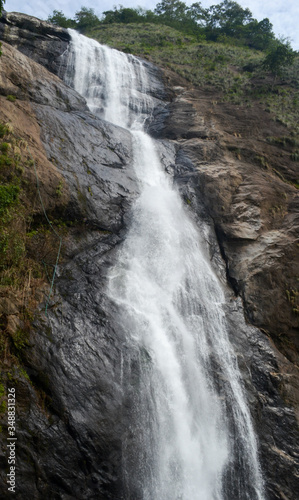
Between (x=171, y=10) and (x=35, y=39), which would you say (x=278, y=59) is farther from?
(x=171, y=10)

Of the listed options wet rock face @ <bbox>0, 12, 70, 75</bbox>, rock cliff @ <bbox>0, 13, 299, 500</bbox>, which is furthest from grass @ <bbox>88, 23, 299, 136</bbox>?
wet rock face @ <bbox>0, 12, 70, 75</bbox>

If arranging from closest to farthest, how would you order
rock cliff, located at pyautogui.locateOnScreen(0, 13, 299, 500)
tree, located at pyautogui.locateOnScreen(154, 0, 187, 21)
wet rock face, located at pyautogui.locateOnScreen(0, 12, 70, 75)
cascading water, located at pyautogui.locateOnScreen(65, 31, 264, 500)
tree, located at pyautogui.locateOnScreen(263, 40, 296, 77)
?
1. rock cliff, located at pyautogui.locateOnScreen(0, 13, 299, 500)
2. cascading water, located at pyautogui.locateOnScreen(65, 31, 264, 500)
3. wet rock face, located at pyautogui.locateOnScreen(0, 12, 70, 75)
4. tree, located at pyautogui.locateOnScreen(263, 40, 296, 77)
5. tree, located at pyautogui.locateOnScreen(154, 0, 187, 21)

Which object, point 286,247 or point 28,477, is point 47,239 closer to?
point 28,477

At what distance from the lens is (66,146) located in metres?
12.0

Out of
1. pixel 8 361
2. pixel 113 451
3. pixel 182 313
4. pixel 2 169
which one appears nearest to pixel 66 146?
pixel 2 169

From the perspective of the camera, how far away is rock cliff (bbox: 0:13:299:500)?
21.9 feet

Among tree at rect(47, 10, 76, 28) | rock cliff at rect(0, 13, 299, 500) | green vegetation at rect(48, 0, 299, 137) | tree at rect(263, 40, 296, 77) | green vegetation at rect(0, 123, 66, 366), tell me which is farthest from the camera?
tree at rect(47, 10, 76, 28)

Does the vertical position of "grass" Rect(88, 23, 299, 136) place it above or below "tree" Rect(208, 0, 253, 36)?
below

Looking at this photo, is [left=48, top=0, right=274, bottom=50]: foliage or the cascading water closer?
the cascading water

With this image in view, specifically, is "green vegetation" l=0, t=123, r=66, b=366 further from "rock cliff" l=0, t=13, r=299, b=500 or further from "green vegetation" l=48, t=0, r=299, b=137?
"green vegetation" l=48, t=0, r=299, b=137

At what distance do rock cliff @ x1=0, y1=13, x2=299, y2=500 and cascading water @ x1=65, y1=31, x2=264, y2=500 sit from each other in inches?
15.2

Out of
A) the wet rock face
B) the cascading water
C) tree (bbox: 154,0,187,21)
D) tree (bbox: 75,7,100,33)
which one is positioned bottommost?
the cascading water

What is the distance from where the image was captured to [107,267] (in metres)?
10.0

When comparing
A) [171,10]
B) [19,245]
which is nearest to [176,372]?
[19,245]
